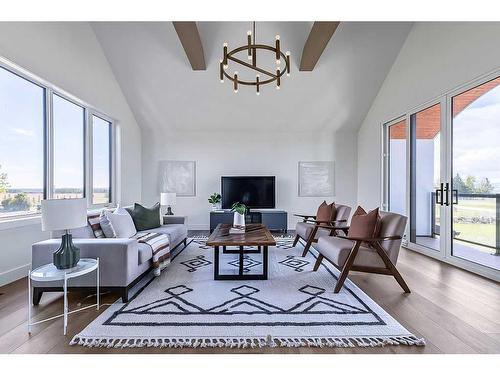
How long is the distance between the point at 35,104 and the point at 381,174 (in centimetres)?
595

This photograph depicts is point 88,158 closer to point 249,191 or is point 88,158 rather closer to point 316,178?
point 249,191

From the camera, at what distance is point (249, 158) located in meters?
6.30

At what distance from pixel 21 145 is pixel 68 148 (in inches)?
34.4

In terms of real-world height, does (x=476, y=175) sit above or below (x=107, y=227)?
above

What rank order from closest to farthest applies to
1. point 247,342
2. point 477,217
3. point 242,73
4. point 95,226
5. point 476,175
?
1. point 247,342
2. point 95,226
3. point 476,175
4. point 477,217
5. point 242,73

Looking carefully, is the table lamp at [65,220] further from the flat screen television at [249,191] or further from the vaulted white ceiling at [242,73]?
the flat screen television at [249,191]

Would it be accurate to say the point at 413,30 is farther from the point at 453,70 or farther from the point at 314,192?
the point at 314,192

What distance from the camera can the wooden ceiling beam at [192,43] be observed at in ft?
11.4

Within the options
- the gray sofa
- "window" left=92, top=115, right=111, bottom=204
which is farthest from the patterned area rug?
"window" left=92, top=115, right=111, bottom=204

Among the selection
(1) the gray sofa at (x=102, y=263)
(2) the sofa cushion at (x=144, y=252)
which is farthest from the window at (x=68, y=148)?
(2) the sofa cushion at (x=144, y=252)

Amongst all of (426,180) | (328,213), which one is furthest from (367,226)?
(426,180)

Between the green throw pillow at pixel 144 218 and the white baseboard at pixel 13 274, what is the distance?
1288mm

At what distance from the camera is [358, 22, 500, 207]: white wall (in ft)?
10.1

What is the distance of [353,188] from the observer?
6.39 meters
